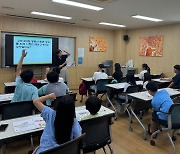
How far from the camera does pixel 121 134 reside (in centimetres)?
353

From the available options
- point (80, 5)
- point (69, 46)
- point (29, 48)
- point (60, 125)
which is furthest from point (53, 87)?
point (69, 46)

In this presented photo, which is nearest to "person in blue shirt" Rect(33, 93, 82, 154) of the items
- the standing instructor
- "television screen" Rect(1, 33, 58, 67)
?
the standing instructor

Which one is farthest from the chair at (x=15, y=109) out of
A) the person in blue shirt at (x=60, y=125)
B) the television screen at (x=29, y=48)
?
the television screen at (x=29, y=48)

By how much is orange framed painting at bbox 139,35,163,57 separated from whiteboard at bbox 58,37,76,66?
3.06 metres

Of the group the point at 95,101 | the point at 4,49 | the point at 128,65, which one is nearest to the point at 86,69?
the point at 128,65

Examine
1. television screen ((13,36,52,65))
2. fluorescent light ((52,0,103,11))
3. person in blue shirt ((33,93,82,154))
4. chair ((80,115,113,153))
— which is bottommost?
chair ((80,115,113,153))

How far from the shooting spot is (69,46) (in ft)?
25.8

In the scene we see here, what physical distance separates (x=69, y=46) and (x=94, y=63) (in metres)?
1.51

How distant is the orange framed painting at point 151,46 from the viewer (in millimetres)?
7473

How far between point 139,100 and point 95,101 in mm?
1648

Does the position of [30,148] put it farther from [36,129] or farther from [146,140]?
[146,140]

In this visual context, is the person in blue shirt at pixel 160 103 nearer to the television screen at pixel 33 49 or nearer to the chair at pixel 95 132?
the chair at pixel 95 132

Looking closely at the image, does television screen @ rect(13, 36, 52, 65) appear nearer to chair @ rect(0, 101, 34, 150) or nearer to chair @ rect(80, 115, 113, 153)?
chair @ rect(0, 101, 34, 150)

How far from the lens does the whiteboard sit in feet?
25.0
